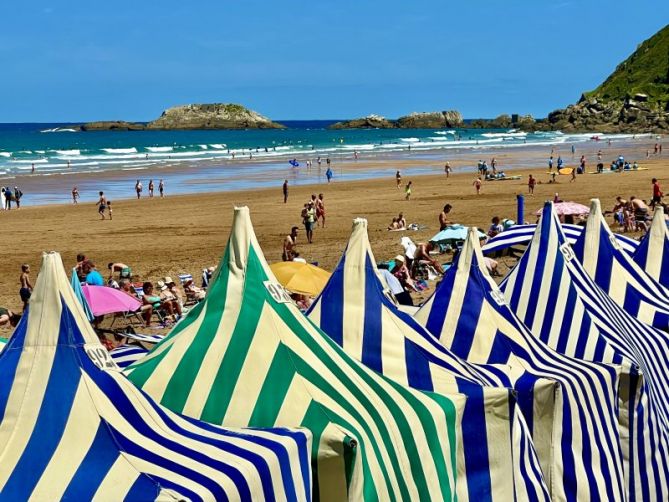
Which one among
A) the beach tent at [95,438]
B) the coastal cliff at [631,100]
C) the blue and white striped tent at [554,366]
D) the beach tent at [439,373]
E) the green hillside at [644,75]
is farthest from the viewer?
the green hillside at [644,75]

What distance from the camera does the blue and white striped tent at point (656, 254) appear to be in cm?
A: 955

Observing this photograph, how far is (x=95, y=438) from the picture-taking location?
402 centimetres

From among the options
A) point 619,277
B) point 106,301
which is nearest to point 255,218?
point 106,301

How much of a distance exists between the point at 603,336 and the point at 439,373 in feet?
5.81

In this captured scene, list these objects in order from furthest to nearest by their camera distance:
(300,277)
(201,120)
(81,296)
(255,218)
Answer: (201,120) < (255,218) < (300,277) < (81,296)

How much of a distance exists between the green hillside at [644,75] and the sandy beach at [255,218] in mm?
79276

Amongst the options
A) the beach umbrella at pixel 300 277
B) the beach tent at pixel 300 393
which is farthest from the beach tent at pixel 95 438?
the beach umbrella at pixel 300 277

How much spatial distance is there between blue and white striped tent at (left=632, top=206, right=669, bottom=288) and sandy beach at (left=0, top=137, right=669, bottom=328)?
31.6 ft

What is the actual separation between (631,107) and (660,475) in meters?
112

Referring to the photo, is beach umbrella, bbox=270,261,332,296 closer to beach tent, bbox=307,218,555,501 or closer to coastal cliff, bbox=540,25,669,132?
beach tent, bbox=307,218,555,501

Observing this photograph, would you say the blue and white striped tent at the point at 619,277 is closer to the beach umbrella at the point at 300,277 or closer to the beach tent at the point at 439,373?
the beach tent at the point at 439,373

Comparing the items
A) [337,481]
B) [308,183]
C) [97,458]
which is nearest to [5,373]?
[97,458]

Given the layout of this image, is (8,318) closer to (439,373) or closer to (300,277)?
(300,277)

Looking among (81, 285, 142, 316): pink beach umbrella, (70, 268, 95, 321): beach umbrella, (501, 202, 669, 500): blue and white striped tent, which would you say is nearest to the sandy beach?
(81, 285, 142, 316): pink beach umbrella
